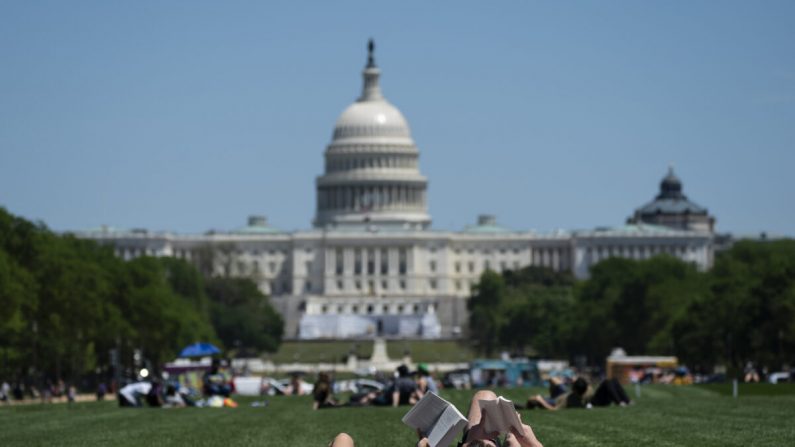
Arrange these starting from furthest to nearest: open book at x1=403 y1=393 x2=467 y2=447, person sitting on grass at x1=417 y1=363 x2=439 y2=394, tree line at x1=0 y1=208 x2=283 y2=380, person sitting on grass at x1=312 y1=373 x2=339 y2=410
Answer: tree line at x1=0 y1=208 x2=283 y2=380 < person sitting on grass at x1=312 y1=373 x2=339 y2=410 < person sitting on grass at x1=417 y1=363 x2=439 y2=394 < open book at x1=403 y1=393 x2=467 y2=447

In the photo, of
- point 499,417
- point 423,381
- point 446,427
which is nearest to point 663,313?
point 423,381

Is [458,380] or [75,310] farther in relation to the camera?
[458,380]

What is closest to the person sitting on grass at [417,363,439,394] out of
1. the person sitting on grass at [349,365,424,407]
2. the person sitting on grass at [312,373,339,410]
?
the person sitting on grass at [349,365,424,407]

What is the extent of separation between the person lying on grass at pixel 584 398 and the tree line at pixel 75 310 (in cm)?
2713

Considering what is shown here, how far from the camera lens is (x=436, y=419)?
1939 cm

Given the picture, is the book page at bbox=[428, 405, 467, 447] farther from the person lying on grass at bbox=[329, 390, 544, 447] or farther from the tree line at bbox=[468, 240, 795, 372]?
the tree line at bbox=[468, 240, 795, 372]

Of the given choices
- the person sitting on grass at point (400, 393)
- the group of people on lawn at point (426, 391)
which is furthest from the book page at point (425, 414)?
the person sitting on grass at point (400, 393)

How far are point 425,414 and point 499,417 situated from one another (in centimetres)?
90

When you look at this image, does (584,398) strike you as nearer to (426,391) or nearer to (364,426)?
(426,391)

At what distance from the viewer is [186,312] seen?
115 meters

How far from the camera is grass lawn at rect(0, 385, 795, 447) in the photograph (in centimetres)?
2631

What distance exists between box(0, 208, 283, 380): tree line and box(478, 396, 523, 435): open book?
44604 millimetres

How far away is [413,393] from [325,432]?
8.82 meters

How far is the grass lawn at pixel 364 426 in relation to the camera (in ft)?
86.3
